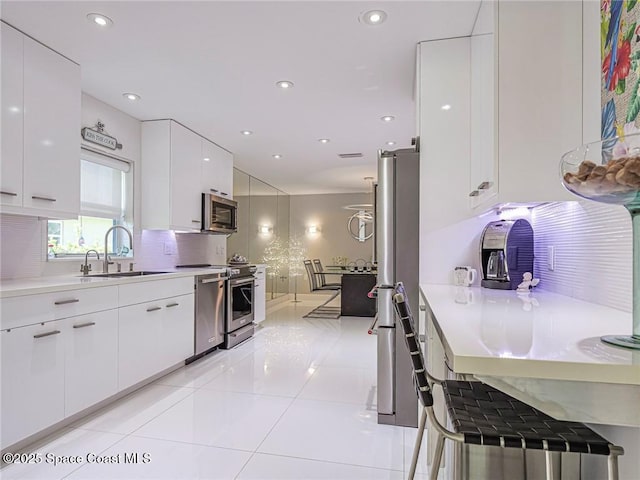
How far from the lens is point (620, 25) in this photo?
4.09 feet

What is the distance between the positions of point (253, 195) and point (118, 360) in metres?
4.58

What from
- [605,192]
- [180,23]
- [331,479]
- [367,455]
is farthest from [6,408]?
[605,192]

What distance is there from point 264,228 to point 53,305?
5.49m

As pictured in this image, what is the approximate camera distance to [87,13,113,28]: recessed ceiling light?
81.6 inches

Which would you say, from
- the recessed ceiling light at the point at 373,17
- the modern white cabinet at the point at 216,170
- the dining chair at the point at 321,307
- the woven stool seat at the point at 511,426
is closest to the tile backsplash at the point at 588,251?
the woven stool seat at the point at 511,426

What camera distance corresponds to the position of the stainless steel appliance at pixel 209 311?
3681 mm

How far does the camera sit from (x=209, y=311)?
387 centimetres

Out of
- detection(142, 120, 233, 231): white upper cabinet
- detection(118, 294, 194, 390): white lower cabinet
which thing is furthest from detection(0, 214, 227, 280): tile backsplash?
detection(118, 294, 194, 390): white lower cabinet

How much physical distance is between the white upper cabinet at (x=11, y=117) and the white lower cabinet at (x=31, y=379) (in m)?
0.79

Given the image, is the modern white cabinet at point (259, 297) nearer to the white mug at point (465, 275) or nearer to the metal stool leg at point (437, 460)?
the white mug at point (465, 275)

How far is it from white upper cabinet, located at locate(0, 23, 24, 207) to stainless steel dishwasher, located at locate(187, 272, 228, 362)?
5.67ft

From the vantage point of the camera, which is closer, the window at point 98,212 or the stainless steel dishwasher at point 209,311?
the window at point 98,212

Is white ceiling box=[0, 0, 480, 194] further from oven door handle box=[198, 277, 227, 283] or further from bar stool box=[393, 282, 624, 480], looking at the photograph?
bar stool box=[393, 282, 624, 480]

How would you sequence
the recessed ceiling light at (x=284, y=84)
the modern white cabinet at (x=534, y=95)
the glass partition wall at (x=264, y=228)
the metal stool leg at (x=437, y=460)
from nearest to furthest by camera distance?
the metal stool leg at (x=437, y=460) < the modern white cabinet at (x=534, y=95) < the recessed ceiling light at (x=284, y=84) < the glass partition wall at (x=264, y=228)
